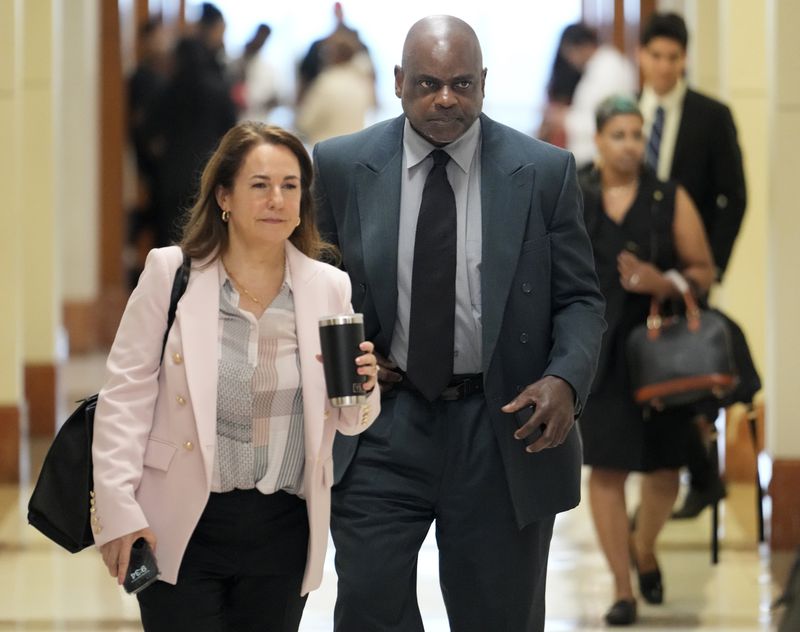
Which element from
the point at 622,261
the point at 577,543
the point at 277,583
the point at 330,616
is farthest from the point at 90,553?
the point at 277,583

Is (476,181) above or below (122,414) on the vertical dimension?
above

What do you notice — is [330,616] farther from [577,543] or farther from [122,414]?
[122,414]

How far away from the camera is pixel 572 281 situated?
4121 mm

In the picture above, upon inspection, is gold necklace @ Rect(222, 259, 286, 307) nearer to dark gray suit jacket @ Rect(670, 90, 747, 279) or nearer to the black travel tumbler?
the black travel tumbler

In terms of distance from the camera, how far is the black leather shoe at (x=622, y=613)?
6223mm

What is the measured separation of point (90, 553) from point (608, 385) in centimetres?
269

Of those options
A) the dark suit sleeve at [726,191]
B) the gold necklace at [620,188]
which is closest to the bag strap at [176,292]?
the gold necklace at [620,188]

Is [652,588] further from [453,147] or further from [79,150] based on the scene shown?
[79,150]

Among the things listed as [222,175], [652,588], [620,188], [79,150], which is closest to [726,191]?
[620,188]

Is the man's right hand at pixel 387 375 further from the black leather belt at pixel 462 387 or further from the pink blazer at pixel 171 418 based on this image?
the pink blazer at pixel 171 418

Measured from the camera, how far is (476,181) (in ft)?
13.7

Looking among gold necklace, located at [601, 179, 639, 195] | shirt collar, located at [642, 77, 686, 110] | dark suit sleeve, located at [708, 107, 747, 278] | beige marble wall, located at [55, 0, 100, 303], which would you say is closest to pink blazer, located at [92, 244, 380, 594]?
gold necklace, located at [601, 179, 639, 195]

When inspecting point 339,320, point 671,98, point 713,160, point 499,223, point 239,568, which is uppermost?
point 671,98

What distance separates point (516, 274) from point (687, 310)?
2.25m
